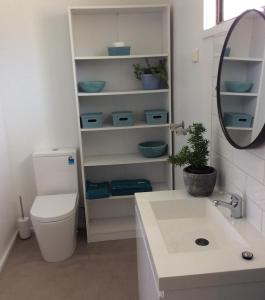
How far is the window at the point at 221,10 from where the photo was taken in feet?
5.02

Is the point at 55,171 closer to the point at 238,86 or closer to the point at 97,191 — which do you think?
the point at 97,191

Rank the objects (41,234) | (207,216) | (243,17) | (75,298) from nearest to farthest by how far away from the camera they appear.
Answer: (243,17) → (207,216) → (75,298) → (41,234)

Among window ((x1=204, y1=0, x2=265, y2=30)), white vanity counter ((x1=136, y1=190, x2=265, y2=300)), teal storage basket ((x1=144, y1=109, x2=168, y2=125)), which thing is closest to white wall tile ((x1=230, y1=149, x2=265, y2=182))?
white vanity counter ((x1=136, y1=190, x2=265, y2=300))

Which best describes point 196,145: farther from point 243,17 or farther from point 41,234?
point 41,234

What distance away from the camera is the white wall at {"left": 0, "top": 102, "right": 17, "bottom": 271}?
2629mm

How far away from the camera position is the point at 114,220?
10.1ft

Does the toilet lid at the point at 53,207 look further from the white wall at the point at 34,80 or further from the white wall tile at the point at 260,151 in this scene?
the white wall tile at the point at 260,151

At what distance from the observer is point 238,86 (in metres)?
1.42

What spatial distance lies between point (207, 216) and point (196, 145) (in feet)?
1.30

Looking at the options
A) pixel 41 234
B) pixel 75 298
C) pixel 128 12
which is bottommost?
pixel 75 298

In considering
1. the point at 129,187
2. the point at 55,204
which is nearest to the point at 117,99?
the point at 129,187

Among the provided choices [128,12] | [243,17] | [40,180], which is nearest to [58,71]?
[128,12]

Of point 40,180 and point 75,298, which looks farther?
point 40,180

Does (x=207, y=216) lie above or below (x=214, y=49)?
below
